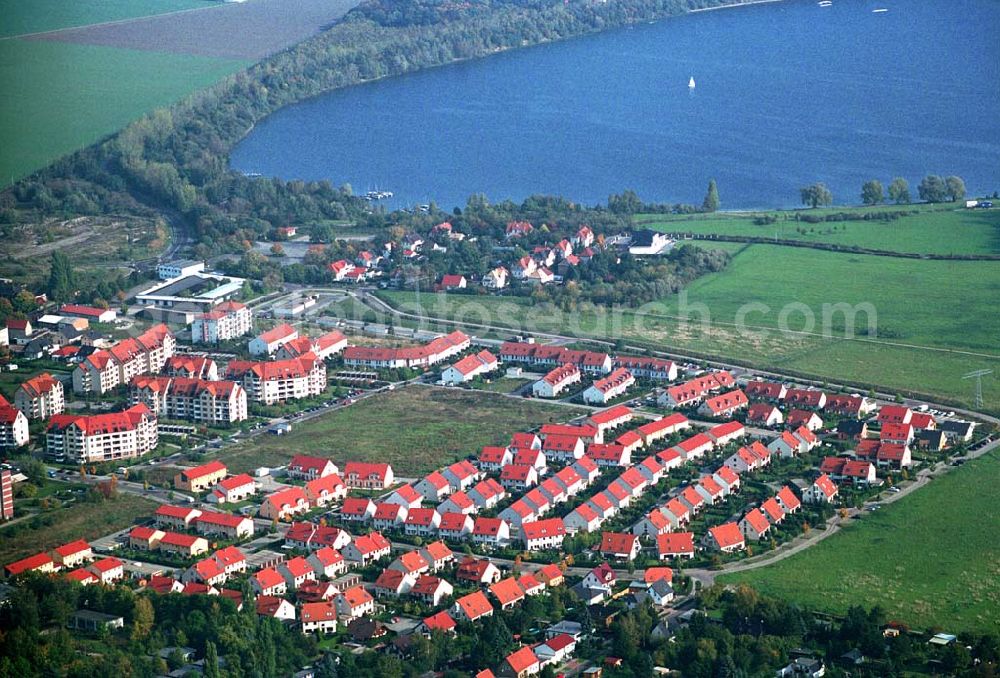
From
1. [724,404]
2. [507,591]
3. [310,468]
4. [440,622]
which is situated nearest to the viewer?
[440,622]

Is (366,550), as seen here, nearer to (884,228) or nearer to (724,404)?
(724,404)

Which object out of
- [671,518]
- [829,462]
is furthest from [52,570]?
[829,462]

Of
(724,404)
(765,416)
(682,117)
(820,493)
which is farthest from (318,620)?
(682,117)

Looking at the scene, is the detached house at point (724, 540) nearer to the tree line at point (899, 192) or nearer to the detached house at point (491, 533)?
the detached house at point (491, 533)

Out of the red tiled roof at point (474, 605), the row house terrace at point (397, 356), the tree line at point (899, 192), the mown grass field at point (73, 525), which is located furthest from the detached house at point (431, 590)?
the tree line at point (899, 192)

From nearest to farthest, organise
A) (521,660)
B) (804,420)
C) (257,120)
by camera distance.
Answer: (521,660) < (804,420) < (257,120)
